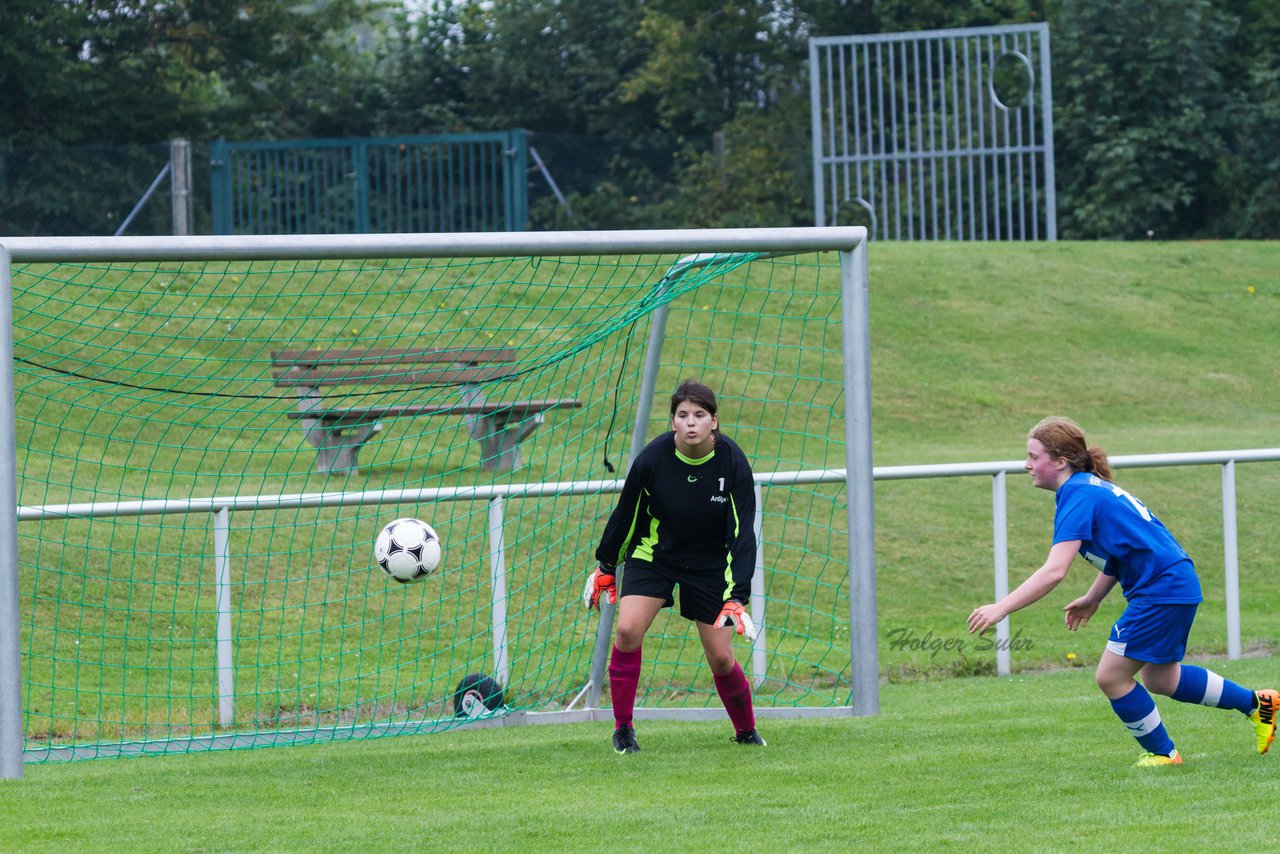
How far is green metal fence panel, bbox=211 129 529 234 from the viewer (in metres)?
20.9

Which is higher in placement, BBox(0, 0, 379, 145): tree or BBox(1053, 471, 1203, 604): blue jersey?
BBox(0, 0, 379, 145): tree

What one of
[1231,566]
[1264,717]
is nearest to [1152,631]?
[1264,717]

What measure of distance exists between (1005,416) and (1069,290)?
12.2ft

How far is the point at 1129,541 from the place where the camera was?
5.31m

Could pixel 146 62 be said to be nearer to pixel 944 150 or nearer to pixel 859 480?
pixel 944 150

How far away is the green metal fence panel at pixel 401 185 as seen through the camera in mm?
20922

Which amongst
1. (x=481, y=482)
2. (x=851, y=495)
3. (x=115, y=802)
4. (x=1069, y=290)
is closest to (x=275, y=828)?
(x=115, y=802)

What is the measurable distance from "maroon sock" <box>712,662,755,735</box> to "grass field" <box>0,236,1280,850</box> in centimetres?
16

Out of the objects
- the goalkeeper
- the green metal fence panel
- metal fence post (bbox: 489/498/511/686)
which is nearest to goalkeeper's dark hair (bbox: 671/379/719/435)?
the goalkeeper

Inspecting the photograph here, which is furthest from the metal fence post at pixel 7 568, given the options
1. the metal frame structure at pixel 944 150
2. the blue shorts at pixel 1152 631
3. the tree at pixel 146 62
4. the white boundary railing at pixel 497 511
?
the tree at pixel 146 62

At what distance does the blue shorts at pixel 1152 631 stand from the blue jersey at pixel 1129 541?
0.11 feet

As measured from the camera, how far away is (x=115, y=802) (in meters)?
5.41

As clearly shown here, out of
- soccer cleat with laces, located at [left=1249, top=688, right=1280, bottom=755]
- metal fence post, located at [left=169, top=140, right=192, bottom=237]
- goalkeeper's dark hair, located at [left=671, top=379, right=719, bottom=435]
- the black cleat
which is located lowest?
the black cleat

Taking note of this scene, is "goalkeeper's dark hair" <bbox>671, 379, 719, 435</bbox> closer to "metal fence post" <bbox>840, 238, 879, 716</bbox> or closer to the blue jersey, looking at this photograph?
"metal fence post" <bbox>840, 238, 879, 716</bbox>
